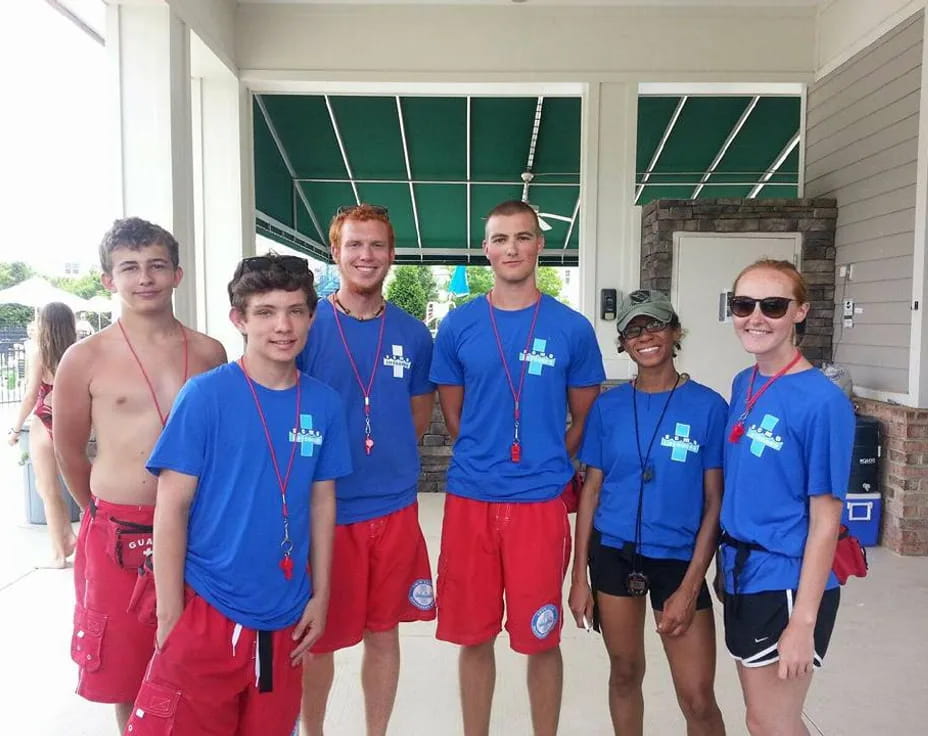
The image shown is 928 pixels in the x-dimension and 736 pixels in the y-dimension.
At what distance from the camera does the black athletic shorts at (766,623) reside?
5.72 feet

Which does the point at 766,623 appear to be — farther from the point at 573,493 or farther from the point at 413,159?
the point at 413,159

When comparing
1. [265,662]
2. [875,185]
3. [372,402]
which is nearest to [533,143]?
[875,185]

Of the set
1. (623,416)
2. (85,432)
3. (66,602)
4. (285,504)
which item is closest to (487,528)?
(623,416)

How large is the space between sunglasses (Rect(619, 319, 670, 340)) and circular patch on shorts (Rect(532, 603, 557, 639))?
3.08 ft

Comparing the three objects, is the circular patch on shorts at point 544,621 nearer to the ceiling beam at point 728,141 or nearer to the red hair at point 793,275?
the red hair at point 793,275

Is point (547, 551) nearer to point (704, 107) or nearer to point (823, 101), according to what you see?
point (823, 101)

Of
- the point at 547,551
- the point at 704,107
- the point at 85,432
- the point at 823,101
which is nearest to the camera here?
the point at 85,432

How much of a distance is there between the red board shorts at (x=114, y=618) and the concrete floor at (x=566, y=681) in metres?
0.96

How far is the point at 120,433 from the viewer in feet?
6.86

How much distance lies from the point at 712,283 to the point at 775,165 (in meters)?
3.29

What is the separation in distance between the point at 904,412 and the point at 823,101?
2.94 m

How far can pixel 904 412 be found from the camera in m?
4.79

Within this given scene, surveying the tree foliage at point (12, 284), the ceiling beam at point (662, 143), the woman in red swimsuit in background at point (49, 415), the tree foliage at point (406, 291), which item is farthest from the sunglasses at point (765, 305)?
the tree foliage at point (406, 291)

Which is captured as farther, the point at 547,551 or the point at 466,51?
the point at 466,51
